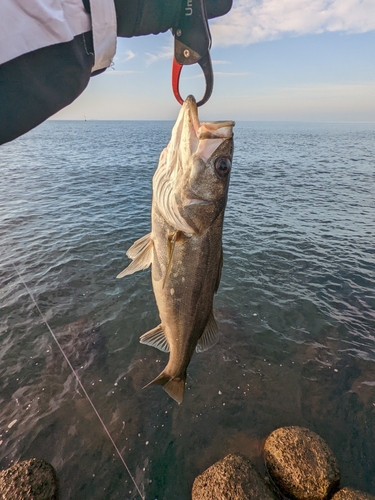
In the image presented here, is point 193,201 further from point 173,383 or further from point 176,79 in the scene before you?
point 173,383

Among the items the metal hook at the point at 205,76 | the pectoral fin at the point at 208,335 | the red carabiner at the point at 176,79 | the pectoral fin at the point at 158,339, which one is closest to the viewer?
the metal hook at the point at 205,76

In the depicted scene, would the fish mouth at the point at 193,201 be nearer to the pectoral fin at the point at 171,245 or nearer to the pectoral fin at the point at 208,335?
the pectoral fin at the point at 171,245

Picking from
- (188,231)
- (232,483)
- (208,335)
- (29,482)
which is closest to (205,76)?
(188,231)

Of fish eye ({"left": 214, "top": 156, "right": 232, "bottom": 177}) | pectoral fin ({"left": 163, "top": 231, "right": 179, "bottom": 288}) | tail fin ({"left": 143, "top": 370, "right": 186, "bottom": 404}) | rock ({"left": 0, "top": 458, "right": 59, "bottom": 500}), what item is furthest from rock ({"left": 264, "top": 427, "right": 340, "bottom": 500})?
fish eye ({"left": 214, "top": 156, "right": 232, "bottom": 177})

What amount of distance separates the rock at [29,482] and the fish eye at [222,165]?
19.3 ft

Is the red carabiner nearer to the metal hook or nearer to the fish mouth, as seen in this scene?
the metal hook

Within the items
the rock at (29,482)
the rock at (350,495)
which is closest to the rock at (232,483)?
the rock at (350,495)

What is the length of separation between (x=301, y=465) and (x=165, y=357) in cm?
440

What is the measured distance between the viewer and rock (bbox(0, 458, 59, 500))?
4.87 m

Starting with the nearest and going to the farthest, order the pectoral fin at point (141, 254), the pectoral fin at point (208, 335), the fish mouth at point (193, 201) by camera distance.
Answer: the fish mouth at point (193, 201) → the pectoral fin at point (141, 254) → the pectoral fin at point (208, 335)

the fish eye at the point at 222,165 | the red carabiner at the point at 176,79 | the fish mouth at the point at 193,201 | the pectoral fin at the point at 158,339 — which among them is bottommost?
the pectoral fin at the point at 158,339

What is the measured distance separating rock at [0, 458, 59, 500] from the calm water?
84 centimetres

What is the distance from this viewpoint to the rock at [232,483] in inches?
197

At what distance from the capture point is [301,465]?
5.50 m
